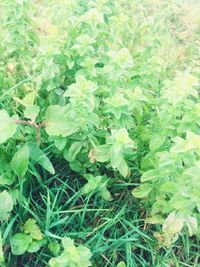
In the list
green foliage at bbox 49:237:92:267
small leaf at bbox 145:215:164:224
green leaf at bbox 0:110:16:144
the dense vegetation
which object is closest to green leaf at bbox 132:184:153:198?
the dense vegetation

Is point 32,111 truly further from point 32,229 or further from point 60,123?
point 32,229

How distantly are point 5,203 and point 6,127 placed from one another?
32 cm

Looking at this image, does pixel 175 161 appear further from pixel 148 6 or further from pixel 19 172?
pixel 148 6

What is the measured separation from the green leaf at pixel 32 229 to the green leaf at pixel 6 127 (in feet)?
1.25

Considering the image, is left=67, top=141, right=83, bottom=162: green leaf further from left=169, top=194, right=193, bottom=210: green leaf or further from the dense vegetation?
left=169, top=194, right=193, bottom=210: green leaf

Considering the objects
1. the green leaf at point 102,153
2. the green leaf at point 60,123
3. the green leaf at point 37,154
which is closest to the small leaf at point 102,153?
the green leaf at point 102,153

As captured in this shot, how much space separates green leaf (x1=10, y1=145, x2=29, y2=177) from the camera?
1.93 meters

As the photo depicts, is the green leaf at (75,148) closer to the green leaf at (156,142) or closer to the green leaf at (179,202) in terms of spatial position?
the green leaf at (156,142)

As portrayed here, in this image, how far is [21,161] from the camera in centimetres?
194

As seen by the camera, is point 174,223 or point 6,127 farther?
point 6,127

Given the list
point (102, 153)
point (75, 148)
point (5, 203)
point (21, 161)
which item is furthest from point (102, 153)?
point (5, 203)

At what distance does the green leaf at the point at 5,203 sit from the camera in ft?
6.08

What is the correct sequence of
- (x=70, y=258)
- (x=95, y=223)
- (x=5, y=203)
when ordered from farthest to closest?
1. (x=95, y=223)
2. (x=5, y=203)
3. (x=70, y=258)

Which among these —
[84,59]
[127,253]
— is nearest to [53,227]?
[127,253]
